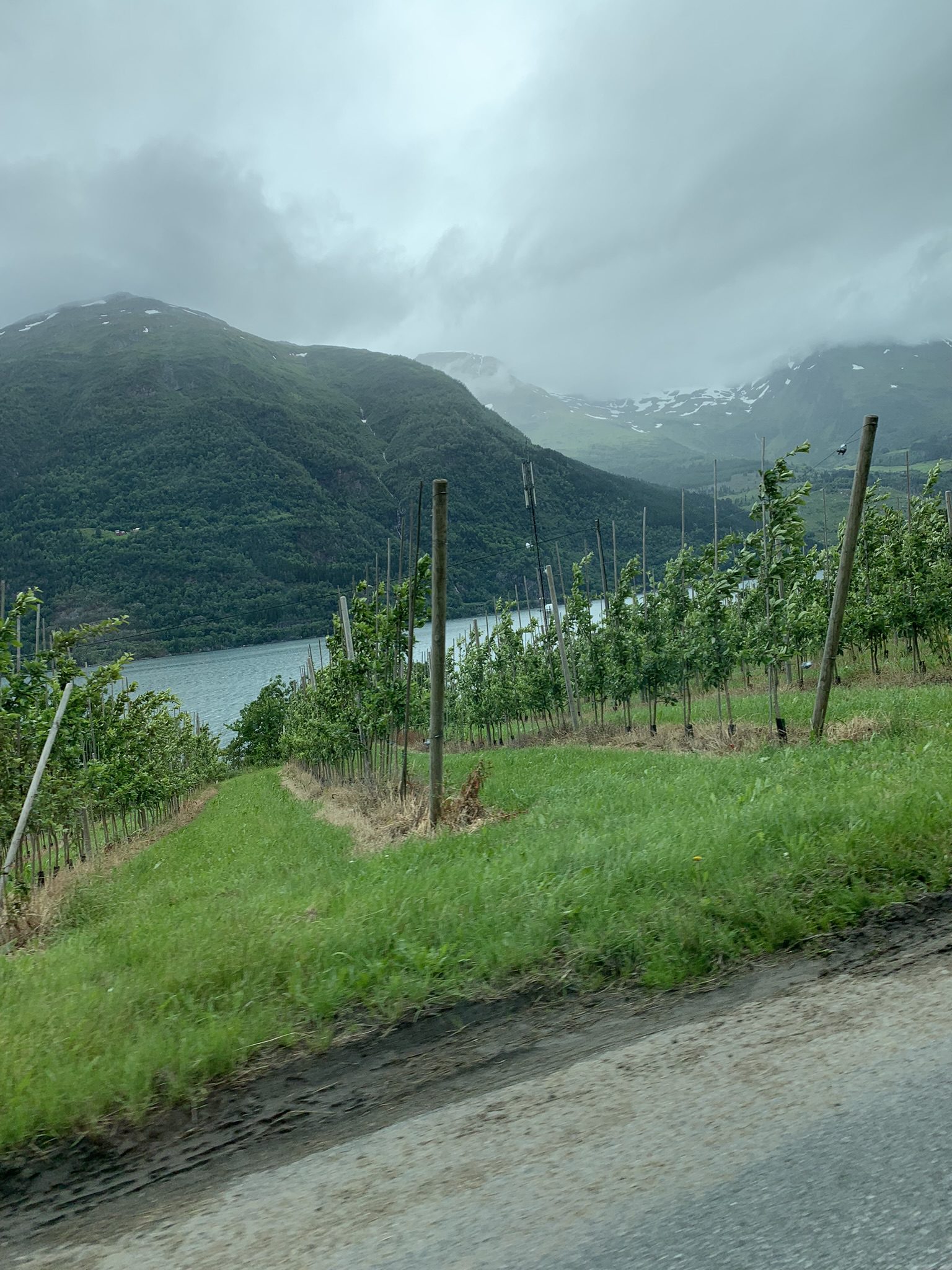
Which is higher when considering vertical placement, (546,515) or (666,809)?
(546,515)

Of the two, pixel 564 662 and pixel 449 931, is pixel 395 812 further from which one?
pixel 564 662

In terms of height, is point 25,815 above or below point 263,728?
above

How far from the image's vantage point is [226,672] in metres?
151

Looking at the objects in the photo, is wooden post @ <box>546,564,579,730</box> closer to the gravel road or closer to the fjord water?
the gravel road

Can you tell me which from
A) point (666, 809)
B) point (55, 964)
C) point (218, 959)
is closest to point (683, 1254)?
point (218, 959)

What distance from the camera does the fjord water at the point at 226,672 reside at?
385ft

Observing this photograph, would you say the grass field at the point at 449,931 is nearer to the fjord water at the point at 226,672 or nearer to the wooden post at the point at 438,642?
the wooden post at the point at 438,642

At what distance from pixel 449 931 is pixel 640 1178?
2.49 m

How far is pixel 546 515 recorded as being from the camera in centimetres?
16362

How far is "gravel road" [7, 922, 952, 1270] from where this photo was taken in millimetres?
2379

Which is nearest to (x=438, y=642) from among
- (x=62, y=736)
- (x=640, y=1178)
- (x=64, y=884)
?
(x=640, y=1178)

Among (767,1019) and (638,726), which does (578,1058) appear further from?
(638,726)

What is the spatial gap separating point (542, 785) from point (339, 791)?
51.2 ft

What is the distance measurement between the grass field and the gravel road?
800 mm
